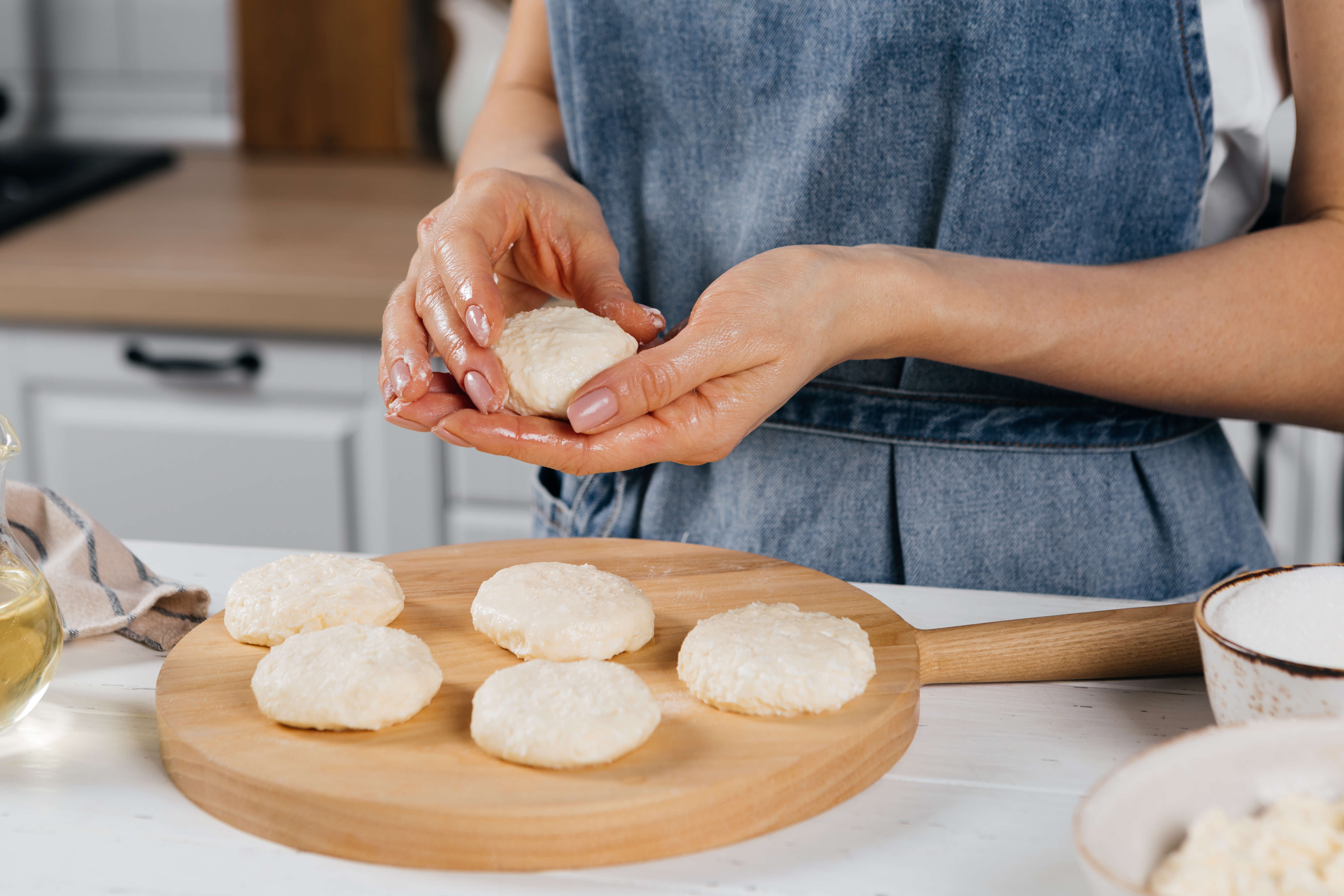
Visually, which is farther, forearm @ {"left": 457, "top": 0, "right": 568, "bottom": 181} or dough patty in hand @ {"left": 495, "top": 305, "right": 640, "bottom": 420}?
forearm @ {"left": 457, "top": 0, "right": 568, "bottom": 181}

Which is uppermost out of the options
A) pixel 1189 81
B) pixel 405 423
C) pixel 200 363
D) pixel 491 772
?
pixel 1189 81

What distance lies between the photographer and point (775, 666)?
68 centimetres

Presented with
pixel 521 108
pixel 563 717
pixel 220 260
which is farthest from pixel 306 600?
pixel 220 260

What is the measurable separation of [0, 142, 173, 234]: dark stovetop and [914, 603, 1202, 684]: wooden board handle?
73.1 inches

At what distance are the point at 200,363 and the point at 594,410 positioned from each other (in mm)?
1132

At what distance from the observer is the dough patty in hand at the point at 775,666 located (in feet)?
2.23

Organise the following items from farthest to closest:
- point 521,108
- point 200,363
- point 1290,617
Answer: point 200,363 < point 521,108 < point 1290,617

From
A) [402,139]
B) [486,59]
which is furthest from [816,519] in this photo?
[402,139]

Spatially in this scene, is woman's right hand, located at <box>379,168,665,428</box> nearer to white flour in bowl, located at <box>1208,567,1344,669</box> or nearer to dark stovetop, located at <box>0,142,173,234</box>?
white flour in bowl, located at <box>1208,567,1344,669</box>

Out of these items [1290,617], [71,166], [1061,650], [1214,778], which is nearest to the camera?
[1214,778]

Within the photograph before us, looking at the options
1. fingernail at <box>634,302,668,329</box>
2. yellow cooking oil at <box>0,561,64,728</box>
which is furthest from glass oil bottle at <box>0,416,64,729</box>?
fingernail at <box>634,302,668,329</box>

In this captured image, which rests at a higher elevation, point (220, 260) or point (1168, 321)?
point (1168, 321)

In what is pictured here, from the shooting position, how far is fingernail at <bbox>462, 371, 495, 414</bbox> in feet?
2.72

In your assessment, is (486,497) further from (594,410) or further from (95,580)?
(594,410)
